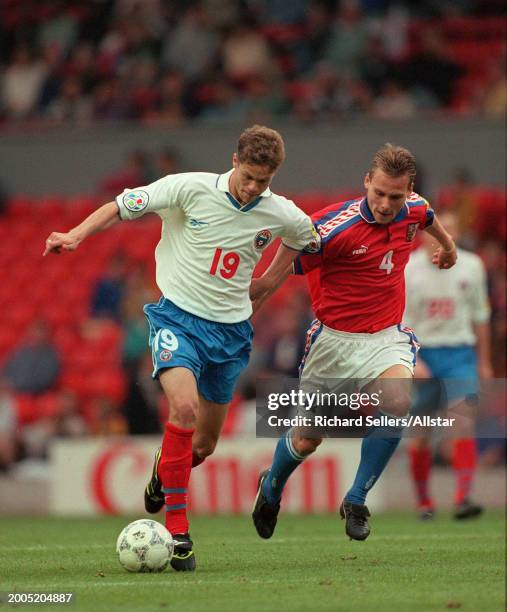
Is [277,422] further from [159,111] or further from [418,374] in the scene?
[159,111]

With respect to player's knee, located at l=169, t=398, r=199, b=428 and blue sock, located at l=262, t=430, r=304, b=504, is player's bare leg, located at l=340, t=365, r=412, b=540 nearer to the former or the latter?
blue sock, located at l=262, t=430, r=304, b=504

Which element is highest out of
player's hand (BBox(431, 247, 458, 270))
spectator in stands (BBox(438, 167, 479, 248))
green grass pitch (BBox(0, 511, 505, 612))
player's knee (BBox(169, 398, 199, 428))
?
spectator in stands (BBox(438, 167, 479, 248))

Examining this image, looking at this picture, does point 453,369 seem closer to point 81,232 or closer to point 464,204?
point 464,204

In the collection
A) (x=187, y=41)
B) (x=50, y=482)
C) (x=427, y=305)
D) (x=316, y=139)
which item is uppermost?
(x=187, y=41)

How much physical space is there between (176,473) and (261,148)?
1708 millimetres

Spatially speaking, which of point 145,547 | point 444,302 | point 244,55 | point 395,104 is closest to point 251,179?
point 145,547

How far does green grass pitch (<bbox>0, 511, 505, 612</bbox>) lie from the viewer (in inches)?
215

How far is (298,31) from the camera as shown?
18.5 metres

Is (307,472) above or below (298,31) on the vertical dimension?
below

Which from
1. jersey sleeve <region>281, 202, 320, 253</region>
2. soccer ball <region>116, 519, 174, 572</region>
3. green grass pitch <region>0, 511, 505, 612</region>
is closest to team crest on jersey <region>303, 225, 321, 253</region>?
jersey sleeve <region>281, 202, 320, 253</region>

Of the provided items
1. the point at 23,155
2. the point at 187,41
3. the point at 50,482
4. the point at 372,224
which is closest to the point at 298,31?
the point at 187,41

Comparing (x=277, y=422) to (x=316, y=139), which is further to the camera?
(x=316, y=139)

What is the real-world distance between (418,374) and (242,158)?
4276 millimetres

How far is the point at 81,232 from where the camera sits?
6.46m
